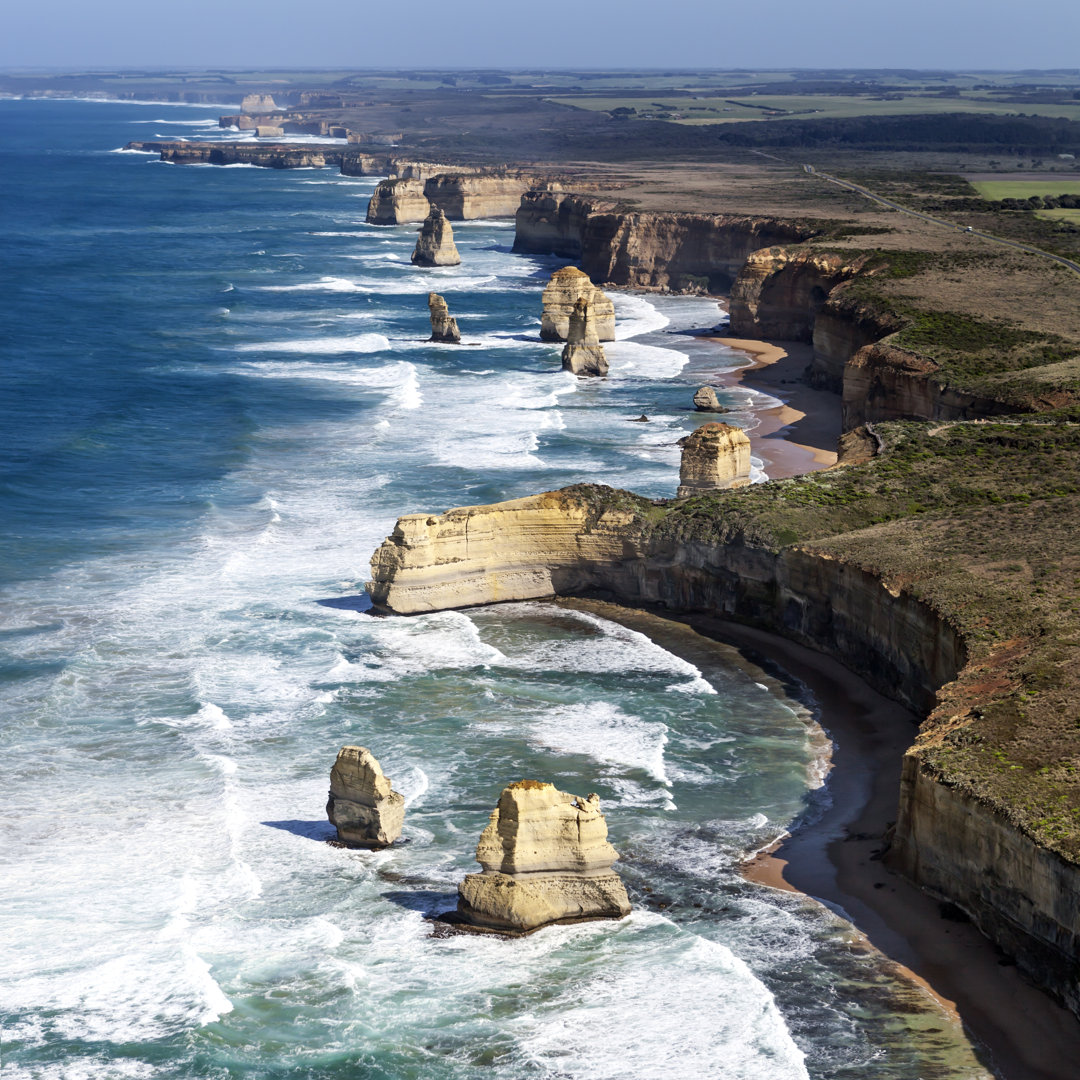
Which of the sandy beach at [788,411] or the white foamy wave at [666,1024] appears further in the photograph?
the sandy beach at [788,411]

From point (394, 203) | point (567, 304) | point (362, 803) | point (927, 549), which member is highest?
point (394, 203)

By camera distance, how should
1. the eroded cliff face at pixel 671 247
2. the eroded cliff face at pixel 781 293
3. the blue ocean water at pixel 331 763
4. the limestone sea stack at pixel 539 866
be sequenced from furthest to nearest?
1. the eroded cliff face at pixel 671 247
2. the eroded cliff face at pixel 781 293
3. the limestone sea stack at pixel 539 866
4. the blue ocean water at pixel 331 763

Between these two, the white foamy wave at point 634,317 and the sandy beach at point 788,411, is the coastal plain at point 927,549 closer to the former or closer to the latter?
the sandy beach at point 788,411

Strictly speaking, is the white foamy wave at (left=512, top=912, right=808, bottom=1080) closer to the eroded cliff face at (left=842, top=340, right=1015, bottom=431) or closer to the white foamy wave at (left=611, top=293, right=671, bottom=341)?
the eroded cliff face at (left=842, top=340, right=1015, bottom=431)

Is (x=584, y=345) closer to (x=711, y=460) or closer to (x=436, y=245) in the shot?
(x=711, y=460)

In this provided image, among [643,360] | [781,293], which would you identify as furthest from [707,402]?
[781,293]

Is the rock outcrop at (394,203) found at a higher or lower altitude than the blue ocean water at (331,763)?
higher

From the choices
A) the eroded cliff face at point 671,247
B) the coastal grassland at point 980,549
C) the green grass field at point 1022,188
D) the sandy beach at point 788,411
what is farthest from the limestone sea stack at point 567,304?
the green grass field at point 1022,188

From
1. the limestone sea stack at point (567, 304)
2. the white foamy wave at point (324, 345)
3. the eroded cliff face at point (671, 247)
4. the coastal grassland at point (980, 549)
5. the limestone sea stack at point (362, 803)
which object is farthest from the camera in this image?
the eroded cliff face at point (671, 247)
